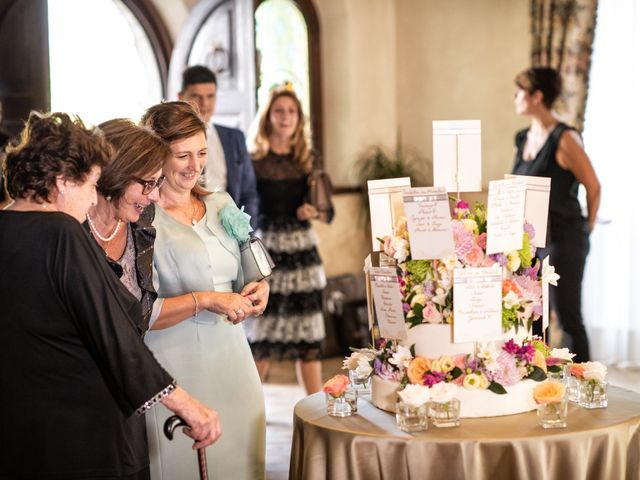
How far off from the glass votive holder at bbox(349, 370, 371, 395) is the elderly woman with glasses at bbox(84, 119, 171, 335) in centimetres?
61

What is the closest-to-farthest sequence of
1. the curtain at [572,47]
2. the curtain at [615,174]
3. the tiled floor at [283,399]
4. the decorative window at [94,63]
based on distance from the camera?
1. the tiled floor at [283,399]
2. the curtain at [615,174]
3. the curtain at [572,47]
4. the decorative window at [94,63]

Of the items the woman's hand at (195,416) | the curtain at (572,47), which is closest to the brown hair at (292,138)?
the curtain at (572,47)

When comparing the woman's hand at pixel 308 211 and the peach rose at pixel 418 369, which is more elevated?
the woman's hand at pixel 308 211

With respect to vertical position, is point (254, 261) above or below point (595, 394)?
above

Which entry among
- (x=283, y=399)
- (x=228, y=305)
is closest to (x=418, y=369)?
(x=228, y=305)

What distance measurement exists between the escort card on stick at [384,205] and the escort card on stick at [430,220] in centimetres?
23

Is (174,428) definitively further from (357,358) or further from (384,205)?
(384,205)

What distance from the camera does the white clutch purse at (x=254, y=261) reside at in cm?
300

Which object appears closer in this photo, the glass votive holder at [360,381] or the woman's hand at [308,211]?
the glass votive holder at [360,381]

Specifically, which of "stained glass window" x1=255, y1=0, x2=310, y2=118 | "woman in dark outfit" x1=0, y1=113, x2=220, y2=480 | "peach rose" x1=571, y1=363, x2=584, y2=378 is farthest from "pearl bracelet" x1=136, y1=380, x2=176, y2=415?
"stained glass window" x1=255, y1=0, x2=310, y2=118

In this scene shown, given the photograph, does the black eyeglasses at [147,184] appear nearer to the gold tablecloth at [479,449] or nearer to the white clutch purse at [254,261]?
the white clutch purse at [254,261]

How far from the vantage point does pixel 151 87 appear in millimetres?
7094

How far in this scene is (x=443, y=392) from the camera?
97.2 inches

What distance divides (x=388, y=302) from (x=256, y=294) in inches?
19.5
